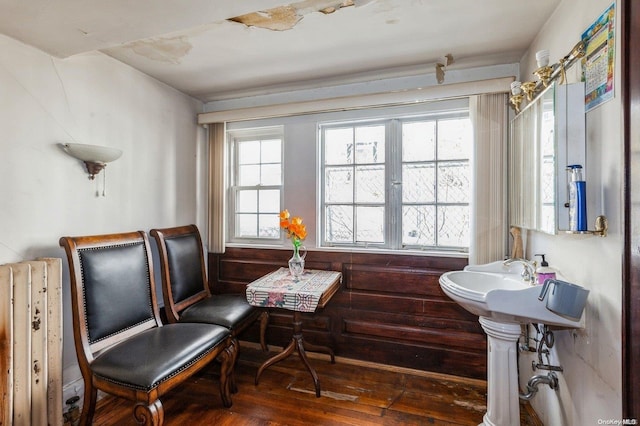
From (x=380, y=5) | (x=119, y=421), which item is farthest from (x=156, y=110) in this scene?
(x=119, y=421)

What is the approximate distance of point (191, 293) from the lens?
2.43 meters

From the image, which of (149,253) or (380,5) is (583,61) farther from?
(149,253)

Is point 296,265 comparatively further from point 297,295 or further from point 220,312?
point 220,312

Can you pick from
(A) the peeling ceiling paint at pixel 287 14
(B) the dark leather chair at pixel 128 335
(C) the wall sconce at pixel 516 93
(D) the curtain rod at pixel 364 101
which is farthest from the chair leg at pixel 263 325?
(C) the wall sconce at pixel 516 93

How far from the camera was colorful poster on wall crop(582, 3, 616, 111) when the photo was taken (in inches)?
45.0

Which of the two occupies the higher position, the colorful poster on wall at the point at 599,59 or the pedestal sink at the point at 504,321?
the colorful poster on wall at the point at 599,59

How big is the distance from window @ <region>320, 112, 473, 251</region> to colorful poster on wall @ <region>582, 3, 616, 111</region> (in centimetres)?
89

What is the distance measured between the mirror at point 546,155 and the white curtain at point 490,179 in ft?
0.22

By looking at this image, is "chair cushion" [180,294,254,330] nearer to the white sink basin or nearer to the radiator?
the radiator

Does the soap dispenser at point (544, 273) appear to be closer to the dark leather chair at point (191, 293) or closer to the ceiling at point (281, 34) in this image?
the ceiling at point (281, 34)

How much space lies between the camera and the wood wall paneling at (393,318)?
7.29ft

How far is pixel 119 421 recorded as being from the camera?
177cm

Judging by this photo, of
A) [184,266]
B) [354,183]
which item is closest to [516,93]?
[354,183]

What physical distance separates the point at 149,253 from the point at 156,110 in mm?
1241
